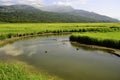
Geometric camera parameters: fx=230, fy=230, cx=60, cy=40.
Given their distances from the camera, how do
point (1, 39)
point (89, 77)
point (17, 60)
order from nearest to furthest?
point (89, 77), point (17, 60), point (1, 39)

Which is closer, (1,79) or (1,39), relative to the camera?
(1,79)

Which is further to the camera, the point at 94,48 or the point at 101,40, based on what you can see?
the point at 101,40

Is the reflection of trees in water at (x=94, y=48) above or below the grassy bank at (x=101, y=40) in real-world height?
below

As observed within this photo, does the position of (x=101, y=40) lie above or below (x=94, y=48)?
above

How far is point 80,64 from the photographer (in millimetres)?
33500

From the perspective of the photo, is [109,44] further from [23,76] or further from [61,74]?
[23,76]

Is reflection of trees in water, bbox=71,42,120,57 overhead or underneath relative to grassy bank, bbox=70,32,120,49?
underneath

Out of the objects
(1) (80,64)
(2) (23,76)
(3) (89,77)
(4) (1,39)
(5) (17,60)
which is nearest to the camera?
(2) (23,76)

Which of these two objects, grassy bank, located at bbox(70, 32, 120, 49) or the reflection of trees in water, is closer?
the reflection of trees in water

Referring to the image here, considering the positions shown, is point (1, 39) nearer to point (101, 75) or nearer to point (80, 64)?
point (80, 64)

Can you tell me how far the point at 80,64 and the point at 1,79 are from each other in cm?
1954

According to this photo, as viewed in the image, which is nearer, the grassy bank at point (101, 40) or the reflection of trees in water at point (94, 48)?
the reflection of trees in water at point (94, 48)

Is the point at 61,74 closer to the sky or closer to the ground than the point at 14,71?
closer to the ground

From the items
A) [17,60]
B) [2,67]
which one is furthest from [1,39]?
[2,67]
